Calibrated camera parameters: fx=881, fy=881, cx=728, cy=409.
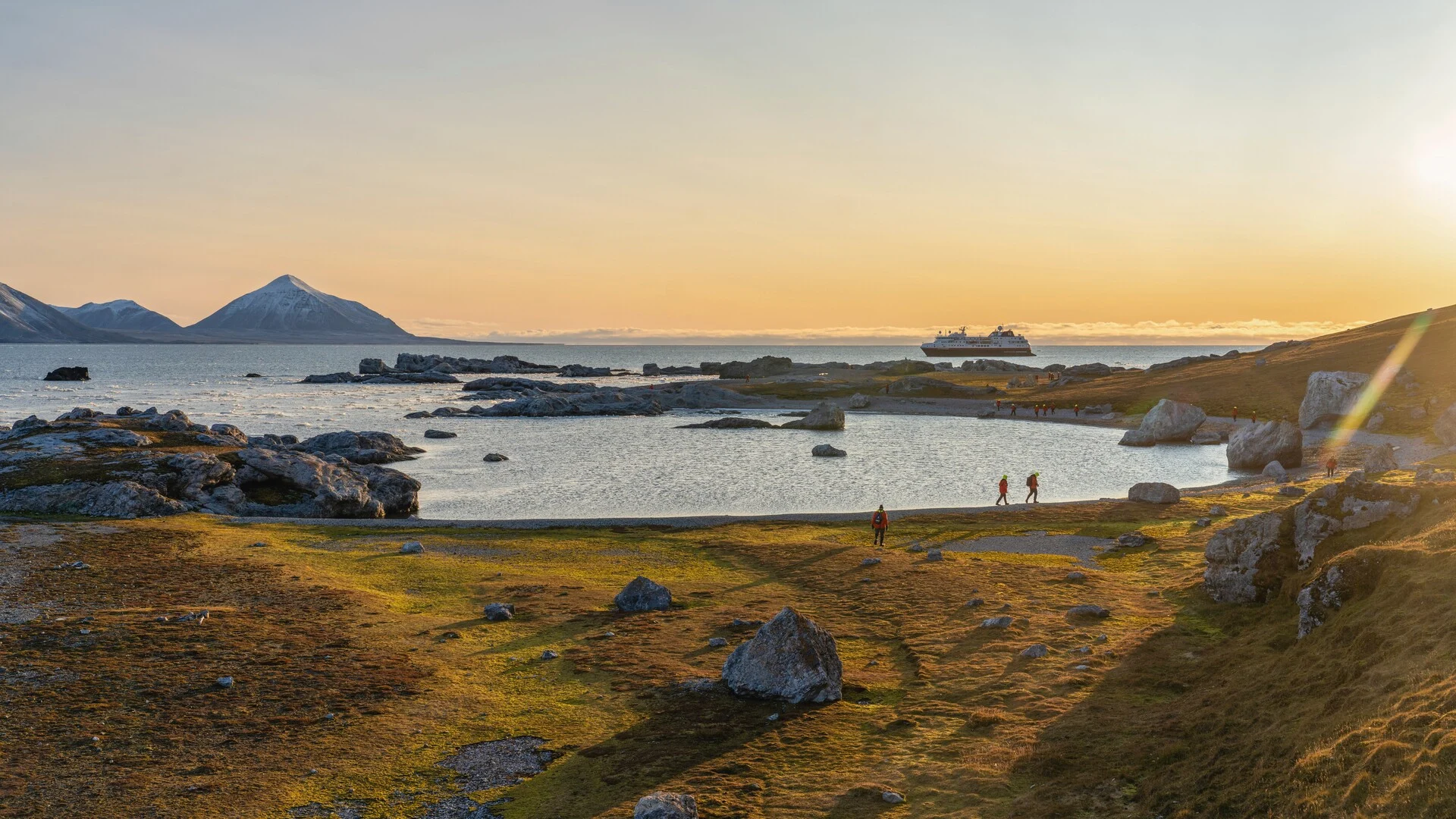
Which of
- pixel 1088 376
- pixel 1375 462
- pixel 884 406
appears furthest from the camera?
pixel 1088 376

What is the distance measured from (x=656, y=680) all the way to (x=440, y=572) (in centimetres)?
1731

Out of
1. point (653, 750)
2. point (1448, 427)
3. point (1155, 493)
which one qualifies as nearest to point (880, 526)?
point (1155, 493)

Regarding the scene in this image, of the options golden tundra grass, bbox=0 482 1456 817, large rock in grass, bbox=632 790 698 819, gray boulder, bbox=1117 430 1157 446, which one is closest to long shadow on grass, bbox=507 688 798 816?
golden tundra grass, bbox=0 482 1456 817

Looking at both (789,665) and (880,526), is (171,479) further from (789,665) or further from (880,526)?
(789,665)

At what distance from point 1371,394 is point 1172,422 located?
71.0ft

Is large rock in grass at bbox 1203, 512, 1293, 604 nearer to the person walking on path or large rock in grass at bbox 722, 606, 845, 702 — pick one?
large rock in grass at bbox 722, 606, 845, 702

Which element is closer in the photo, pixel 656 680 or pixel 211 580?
pixel 656 680

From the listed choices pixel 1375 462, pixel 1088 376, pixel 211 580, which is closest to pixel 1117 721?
pixel 211 580

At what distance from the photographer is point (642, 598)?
3114 cm

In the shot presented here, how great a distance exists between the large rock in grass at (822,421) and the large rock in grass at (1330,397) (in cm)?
5579

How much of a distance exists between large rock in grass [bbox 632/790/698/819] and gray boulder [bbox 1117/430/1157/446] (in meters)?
98.7

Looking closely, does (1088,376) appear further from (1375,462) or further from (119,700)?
(119,700)

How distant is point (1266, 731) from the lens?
53.2 feet

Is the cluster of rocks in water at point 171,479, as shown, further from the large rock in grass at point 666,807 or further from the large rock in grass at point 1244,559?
the large rock in grass at point 1244,559
